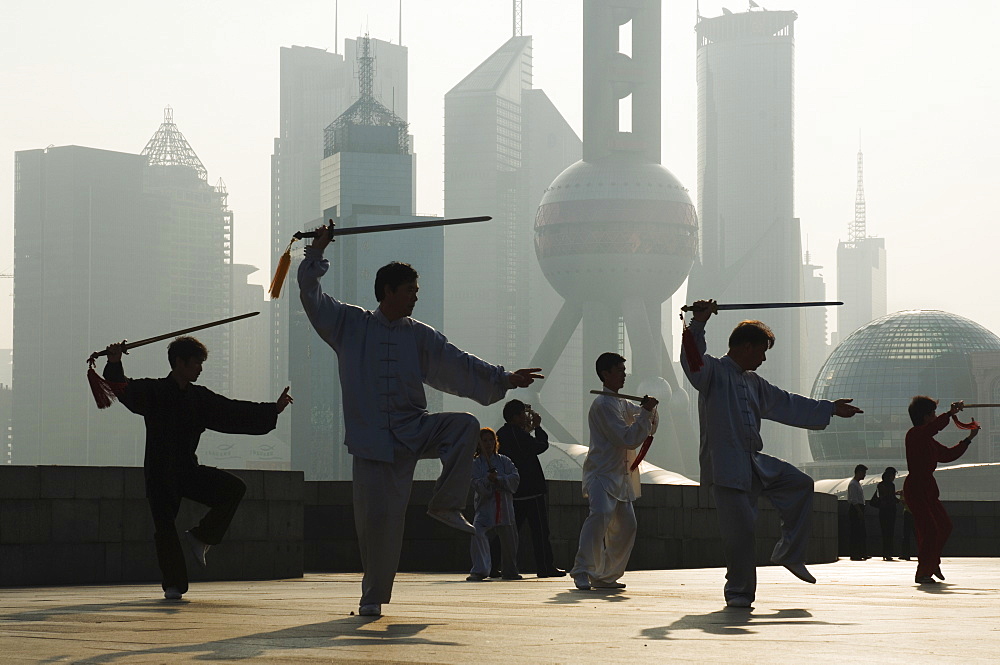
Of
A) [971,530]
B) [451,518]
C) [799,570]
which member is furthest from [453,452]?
[971,530]

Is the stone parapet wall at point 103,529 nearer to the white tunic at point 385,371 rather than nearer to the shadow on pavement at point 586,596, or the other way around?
the shadow on pavement at point 586,596

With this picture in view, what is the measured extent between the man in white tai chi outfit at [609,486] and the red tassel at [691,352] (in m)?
1.81

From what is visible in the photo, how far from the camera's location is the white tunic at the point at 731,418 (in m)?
8.52

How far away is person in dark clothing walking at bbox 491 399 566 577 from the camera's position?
13.5 m

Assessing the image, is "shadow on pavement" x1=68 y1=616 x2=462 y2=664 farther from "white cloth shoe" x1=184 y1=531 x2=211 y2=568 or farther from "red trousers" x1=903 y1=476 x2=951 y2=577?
"red trousers" x1=903 y1=476 x2=951 y2=577

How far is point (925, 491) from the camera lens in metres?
12.1

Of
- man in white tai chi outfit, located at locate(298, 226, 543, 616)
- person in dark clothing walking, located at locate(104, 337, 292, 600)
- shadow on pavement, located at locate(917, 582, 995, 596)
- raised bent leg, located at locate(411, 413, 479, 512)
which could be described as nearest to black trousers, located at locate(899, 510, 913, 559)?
shadow on pavement, located at locate(917, 582, 995, 596)

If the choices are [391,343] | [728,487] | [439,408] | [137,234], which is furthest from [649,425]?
[137,234]

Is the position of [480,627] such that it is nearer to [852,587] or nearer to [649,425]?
[649,425]

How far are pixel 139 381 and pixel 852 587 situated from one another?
206 inches

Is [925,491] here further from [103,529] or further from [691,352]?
[103,529]

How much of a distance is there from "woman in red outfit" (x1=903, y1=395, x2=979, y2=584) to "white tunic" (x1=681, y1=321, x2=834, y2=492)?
340 centimetres

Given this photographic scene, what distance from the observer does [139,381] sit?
880cm

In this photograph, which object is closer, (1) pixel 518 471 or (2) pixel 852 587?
(2) pixel 852 587
